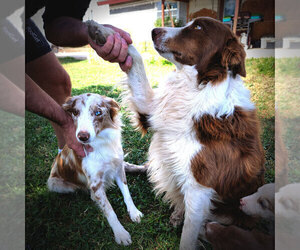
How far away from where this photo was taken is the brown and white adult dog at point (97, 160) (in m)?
2.01

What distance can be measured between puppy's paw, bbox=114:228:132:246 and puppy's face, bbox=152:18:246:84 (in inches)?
60.3

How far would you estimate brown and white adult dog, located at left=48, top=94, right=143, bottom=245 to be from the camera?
2010 mm

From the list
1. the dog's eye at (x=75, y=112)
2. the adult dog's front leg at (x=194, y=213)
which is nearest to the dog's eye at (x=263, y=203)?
the adult dog's front leg at (x=194, y=213)

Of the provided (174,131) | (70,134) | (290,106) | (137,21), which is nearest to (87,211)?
(70,134)

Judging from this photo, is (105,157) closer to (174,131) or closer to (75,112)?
(75,112)

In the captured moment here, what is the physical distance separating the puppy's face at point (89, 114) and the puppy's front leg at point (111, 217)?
0.54 metres

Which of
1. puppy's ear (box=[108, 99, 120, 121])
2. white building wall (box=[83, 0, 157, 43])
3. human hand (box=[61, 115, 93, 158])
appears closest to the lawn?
puppy's ear (box=[108, 99, 120, 121])

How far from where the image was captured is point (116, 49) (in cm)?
188

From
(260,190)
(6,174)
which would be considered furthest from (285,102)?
(6,174)

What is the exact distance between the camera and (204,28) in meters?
1.84

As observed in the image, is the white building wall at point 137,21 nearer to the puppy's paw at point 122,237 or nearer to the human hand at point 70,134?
the human hand at point 70,134

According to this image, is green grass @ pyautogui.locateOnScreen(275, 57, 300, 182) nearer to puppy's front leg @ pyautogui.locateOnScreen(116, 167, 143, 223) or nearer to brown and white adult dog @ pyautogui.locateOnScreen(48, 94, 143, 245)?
puppy's front leg @ pyautogui.locateOnScreen(116, 167, 143, 223)

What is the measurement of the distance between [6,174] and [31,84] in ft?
5.91

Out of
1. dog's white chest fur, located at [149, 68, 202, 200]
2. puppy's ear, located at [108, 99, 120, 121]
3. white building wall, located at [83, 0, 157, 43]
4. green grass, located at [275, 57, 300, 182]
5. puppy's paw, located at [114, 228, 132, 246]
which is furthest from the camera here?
white building wall, located at [83, 0, 157, 43]
